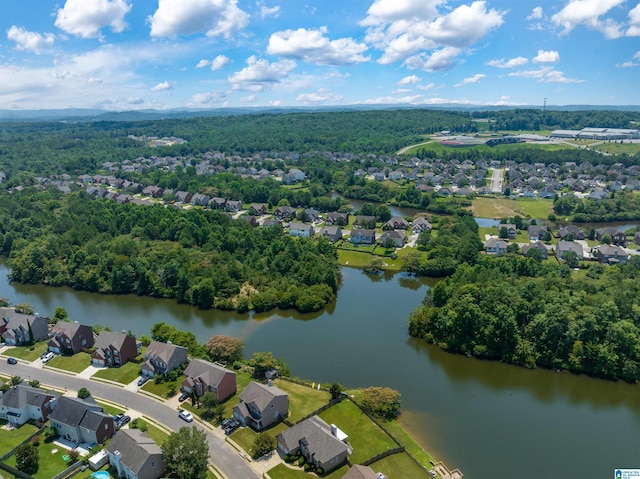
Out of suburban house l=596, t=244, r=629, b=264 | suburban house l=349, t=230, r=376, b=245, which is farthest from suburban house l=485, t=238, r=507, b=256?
suburban house l=349, t=230, r=376, b=245

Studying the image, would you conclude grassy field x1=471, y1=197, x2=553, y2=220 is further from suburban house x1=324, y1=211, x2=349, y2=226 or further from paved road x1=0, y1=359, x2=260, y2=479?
paved road x1=0, y1=359, x2=260, y2=479

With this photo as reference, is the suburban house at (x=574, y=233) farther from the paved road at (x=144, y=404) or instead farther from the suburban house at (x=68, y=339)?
the suburban house at (x=68, y=339)

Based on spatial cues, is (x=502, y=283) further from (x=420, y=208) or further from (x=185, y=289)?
(x=420, y=208)

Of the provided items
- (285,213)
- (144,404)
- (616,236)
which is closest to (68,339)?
(144,404)

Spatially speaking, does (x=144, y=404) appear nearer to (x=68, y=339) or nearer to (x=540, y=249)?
(x=68, y=339)

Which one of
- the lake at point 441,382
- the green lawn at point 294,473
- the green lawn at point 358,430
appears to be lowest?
the lake at point 441,382

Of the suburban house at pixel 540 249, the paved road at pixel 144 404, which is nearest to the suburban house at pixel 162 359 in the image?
the paved road at pixel 144 404
